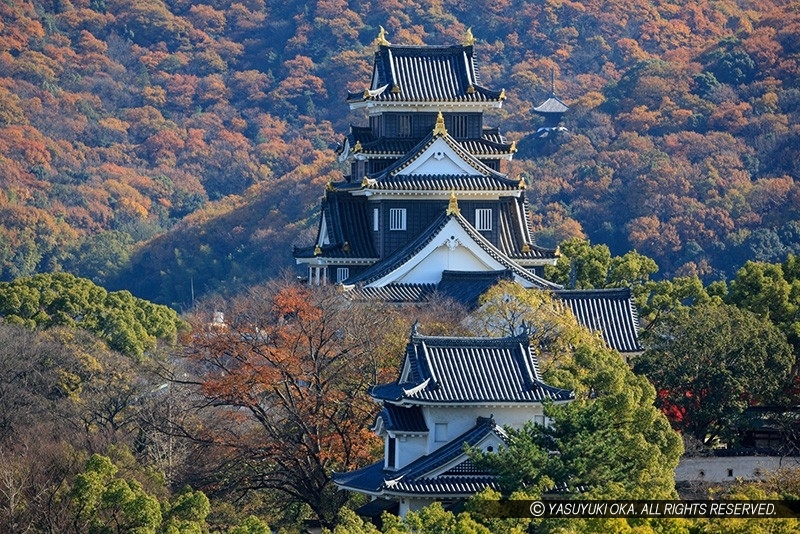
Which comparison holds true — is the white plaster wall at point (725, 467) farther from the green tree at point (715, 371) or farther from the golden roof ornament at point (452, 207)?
the golden roof ornament at point (452, 207)

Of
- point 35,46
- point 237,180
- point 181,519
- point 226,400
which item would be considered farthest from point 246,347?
point 35,46

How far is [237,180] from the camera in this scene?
154000 mm

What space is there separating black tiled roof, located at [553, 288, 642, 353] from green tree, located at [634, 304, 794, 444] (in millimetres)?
2410

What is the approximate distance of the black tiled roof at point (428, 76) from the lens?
211 ft

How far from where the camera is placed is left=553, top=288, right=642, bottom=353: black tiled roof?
177ft

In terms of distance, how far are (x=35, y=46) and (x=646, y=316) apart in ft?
399

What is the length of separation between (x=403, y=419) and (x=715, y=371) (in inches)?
334

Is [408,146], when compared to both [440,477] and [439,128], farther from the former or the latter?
[440,477]

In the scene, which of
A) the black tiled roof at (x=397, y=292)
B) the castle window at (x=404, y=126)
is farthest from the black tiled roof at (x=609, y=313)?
the castle window at (x=404, y=126)

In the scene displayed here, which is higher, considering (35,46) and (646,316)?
(35,46)

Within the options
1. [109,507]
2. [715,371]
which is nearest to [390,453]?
[109,507]

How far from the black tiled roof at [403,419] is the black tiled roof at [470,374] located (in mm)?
272

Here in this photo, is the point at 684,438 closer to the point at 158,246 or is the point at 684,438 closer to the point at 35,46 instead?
the point at 158,246

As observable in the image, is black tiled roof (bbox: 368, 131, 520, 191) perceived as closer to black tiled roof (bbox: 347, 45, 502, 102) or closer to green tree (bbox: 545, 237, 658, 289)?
black tiled roof (bbox: 347, 45, 502, 102)
